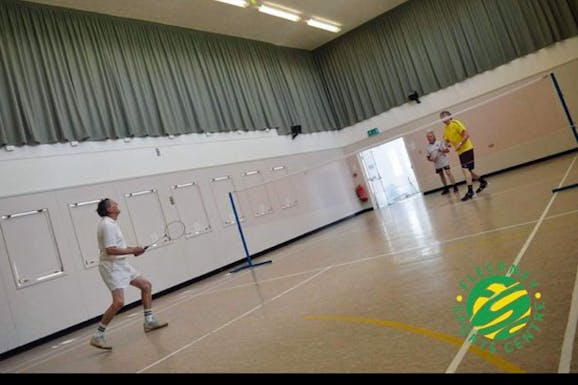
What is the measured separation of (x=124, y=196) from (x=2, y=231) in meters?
2.65

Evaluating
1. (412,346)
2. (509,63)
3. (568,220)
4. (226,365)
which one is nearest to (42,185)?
(226,365)

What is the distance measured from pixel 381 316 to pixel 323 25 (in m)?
15.0

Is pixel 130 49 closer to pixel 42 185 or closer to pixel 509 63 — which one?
pixel 42 185

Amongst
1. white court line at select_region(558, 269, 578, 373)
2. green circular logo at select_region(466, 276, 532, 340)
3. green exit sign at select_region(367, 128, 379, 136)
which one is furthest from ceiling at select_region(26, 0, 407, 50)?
white court line at select_region(558, 269, 578, 373)

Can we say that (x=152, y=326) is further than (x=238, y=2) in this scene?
No

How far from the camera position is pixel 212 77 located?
531 inches

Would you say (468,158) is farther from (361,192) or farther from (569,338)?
(361,192)

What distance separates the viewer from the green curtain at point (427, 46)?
14.7 m

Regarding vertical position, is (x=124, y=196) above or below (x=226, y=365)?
above

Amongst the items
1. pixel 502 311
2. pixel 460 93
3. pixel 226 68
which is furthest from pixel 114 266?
pixel 460 93

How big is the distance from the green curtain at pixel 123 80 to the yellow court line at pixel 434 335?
314 inches

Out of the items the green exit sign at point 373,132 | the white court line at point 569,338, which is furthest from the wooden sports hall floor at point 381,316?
the green exit sign at point 373,132

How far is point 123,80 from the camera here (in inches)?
427

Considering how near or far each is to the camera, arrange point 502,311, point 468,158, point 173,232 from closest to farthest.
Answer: point 502,311
point 468,158
point 173,232
